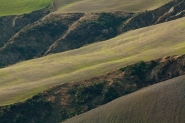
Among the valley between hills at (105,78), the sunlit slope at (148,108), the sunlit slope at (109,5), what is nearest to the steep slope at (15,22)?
the sunlit slope at (109,5)

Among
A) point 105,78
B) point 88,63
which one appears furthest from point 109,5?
point 105,78

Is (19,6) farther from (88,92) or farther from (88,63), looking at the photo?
(88,92)

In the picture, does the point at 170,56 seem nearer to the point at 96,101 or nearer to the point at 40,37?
the point at 96,101

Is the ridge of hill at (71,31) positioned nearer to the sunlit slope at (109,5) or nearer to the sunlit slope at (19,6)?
the sunlit slope at (109,5)

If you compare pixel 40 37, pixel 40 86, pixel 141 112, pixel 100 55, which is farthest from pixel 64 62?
pixel 40 37

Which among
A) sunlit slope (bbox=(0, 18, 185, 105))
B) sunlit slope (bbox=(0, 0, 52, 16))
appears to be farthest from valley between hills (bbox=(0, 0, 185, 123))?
sunlit slope (bbox=(0, 0, 52, 16))

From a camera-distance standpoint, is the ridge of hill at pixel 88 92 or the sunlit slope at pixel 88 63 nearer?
Answer: the ridge of hill at pixel 88 92
